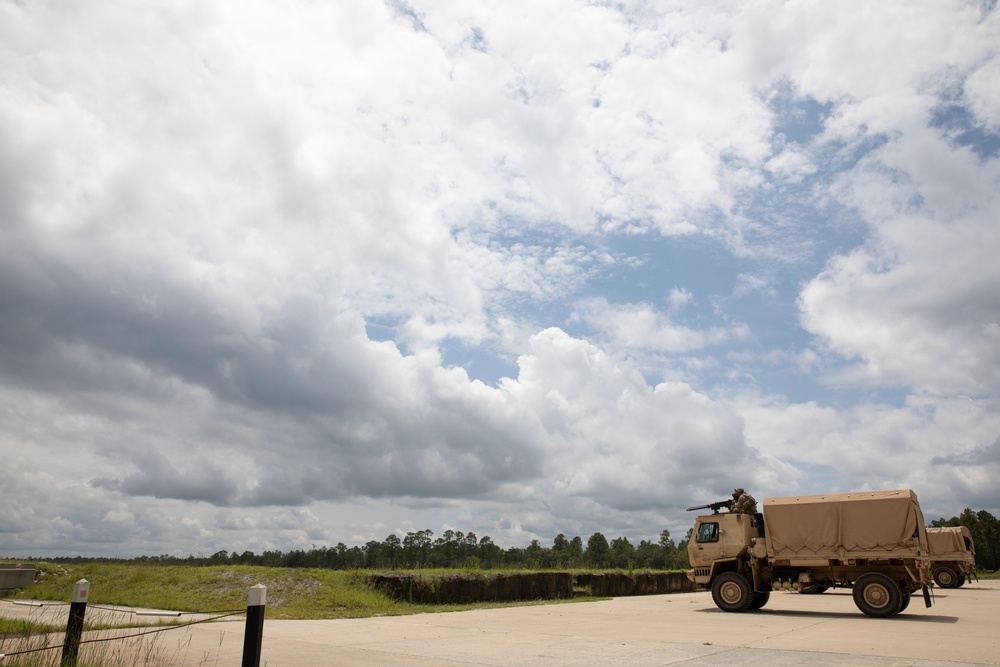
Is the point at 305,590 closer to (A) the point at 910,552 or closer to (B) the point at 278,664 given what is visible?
(B) the point at 278,664

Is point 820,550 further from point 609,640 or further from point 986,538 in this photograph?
point 986,538

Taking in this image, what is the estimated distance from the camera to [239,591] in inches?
682

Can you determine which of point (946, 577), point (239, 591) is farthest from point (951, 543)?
point (239, 591)

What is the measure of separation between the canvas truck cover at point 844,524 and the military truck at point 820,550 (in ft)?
0.08

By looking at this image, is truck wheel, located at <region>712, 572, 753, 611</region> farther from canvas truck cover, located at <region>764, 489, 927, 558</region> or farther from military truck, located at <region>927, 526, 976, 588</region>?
military truck, located at <region>927, 526, 976, 588</region>

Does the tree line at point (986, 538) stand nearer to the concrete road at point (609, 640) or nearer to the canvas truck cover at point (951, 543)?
the canvas truck cover at point (951, 543)

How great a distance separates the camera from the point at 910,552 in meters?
16.7

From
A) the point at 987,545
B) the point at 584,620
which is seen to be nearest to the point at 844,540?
the point at 584,620

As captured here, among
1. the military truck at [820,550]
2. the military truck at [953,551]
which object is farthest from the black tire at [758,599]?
the military truck at [953,551]

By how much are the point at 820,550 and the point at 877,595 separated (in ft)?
5.32

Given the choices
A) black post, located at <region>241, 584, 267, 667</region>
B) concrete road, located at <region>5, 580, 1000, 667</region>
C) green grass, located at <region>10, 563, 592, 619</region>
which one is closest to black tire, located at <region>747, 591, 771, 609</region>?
concrete road, located at <region>5, 580, 1000, 667</region>

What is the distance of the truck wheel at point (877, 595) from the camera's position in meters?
16.5

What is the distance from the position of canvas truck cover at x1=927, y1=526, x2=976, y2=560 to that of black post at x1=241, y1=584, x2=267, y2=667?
99.5 feet

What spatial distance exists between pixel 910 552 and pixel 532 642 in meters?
11.0
